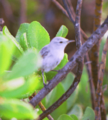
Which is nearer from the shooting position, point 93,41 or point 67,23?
point 93,41

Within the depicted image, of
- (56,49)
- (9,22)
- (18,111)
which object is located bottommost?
(18,111)

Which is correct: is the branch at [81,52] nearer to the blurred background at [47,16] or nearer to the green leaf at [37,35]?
the green leaf at [37,35]

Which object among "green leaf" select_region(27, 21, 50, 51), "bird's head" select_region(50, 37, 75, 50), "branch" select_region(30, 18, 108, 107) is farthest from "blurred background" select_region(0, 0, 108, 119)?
"branch" select_region(30, 18, 108, 107)

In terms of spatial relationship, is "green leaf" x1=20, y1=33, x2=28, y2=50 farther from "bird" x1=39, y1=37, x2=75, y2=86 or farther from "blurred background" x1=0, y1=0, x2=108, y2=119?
"blurred background" x1=0, y1=0, x2=108, y2=119

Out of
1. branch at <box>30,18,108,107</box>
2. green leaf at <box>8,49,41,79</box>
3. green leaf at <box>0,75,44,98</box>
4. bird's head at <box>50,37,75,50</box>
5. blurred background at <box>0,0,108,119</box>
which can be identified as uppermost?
blurred background at <box>0,0,108,119</box>

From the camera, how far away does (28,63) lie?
0.78 ft

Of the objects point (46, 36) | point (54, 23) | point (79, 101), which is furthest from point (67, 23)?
point (46, 36)

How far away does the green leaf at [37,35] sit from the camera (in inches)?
22.0

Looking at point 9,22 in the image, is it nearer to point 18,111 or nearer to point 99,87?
point 99,87

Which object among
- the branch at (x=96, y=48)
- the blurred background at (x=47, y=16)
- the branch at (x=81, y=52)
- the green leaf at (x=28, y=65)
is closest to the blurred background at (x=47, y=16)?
the blurred background at (x=47, y=16)

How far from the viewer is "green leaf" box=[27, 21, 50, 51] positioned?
1.83 ft

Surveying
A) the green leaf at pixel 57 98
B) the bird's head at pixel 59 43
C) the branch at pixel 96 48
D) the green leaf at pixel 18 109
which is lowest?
the green leaf at pixel 18 109

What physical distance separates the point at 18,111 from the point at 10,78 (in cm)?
4

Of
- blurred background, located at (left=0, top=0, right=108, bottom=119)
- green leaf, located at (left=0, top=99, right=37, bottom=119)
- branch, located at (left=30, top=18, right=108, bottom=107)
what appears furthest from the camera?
blurred background, located at (left=0, top=0, right=108, bottom=119)
